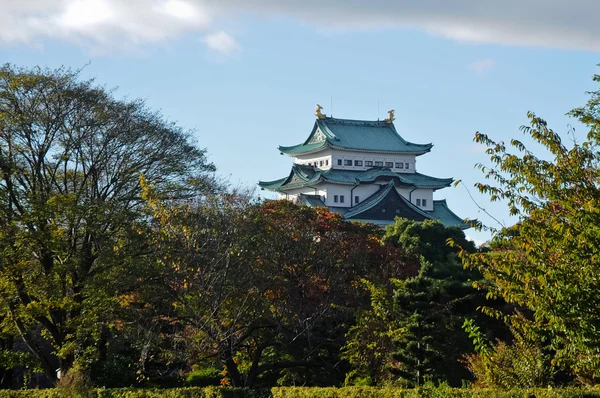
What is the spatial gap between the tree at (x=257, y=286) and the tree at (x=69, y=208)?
179cm

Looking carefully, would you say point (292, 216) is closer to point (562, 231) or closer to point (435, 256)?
point (435, 256)

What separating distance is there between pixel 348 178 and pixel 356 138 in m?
4.75

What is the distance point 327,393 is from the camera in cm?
1510

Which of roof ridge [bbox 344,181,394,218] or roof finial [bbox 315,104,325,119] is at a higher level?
roof finial [bbox 315,104,325,119]

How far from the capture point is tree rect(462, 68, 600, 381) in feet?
37.2

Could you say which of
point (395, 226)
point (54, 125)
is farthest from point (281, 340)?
point (395, 226)

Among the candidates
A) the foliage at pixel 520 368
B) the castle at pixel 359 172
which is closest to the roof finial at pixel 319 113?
the castle at pixel 359 172

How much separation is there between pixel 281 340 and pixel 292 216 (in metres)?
9.74

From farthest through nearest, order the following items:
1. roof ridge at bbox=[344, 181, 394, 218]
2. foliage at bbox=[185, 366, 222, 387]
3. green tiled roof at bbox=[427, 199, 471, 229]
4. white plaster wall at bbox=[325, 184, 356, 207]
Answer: green tiled roof at bbox=[427, 199, 471, 229], white plaster wall at bbox=[325, 184, 356, 207], roof ridge at bbox=[344, 181, 394, 218], foliage at bbox=[185, 366, 222, 387]

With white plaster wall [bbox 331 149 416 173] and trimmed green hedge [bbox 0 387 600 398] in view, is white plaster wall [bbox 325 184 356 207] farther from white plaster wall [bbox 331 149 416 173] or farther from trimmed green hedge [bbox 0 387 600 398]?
trimmed green hedge [bbox 0 387 600 398]

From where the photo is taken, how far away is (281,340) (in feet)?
71.7

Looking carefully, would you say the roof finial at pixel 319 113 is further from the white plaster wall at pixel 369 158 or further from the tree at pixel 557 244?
the tree at pixel 557 244

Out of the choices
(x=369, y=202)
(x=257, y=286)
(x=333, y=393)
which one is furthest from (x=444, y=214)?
(x=333, y=393)

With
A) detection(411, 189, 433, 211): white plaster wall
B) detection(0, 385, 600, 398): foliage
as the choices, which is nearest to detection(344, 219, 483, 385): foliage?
detection(0, 385, 600, 398): foliage
